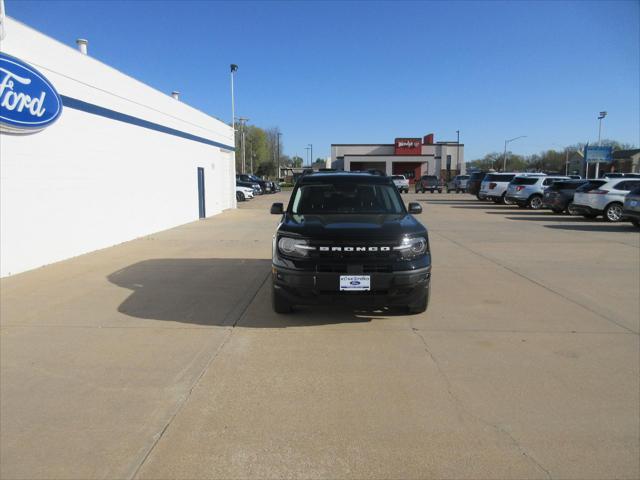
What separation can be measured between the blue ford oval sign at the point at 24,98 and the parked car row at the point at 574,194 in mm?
16225

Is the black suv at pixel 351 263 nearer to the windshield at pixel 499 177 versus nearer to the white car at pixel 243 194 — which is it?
the windshield at pixel 499 177

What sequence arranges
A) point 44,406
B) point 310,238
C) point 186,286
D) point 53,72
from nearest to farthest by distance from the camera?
point 44,406
point 310,238
point 186,286
point 53,72

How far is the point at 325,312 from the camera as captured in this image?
6086 mm

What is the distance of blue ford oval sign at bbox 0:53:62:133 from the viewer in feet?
26.9

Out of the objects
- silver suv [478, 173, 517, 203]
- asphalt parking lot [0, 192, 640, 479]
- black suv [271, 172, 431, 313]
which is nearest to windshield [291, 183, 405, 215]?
black suv [271, 172, 431, 313]

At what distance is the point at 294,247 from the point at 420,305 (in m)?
1.72

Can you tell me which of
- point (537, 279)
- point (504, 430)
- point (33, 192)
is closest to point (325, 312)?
point (504, 430)

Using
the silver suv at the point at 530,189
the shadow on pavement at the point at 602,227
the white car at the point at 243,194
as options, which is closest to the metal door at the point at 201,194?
the shadow on pavement at the point at 602,227

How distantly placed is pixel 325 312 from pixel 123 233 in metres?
8.69

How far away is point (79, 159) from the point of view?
10859 mm

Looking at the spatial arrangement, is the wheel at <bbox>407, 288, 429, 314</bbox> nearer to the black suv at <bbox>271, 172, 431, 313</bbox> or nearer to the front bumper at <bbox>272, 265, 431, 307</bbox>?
the black suv at <bbox>271, 172, 431, 313</bbox>

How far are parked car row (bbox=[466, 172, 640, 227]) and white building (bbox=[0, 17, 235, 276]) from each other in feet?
49.4

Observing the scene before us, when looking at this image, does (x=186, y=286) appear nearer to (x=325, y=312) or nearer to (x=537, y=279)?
(x=325, y=312)

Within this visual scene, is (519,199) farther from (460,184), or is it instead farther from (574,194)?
(460,184)
